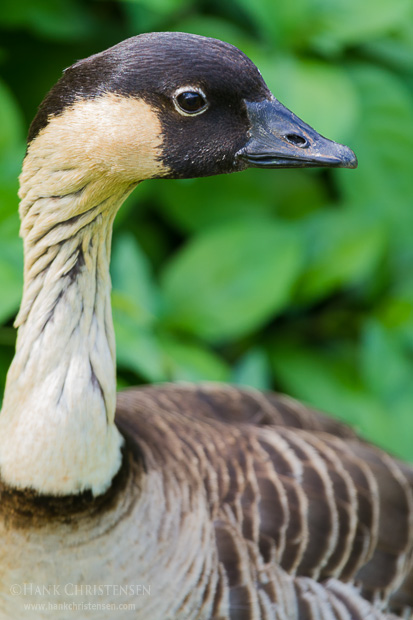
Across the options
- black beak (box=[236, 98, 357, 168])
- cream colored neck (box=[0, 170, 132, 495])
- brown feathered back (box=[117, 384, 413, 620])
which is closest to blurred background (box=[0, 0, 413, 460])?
brown feathered back (box=[117, 384, 413, 620])

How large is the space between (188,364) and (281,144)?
1341 millimetres

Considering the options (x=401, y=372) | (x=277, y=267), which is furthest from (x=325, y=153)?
(x=401, y=372)

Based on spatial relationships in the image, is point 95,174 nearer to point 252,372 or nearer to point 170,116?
point 170,116

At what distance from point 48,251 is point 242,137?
379mm

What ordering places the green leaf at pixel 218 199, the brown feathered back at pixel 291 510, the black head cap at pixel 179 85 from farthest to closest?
the green leaf at pixel 218 199, the brown feathered back at pixel 291 510, the black head cap at pixel 179 85

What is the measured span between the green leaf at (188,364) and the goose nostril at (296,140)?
4.28 ft

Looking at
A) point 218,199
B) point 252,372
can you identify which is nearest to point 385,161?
point 218,199

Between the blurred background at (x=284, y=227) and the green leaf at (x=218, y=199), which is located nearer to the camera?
the blurred background at (x=284, y=227)

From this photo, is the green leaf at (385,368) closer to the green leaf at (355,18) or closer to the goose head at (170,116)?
the green leaf at (355,18)

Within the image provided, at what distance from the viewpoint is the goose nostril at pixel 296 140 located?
4.20 ft

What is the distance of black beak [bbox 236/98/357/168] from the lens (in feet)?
4.15

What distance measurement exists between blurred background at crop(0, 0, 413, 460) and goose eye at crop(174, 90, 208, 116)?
1.17m

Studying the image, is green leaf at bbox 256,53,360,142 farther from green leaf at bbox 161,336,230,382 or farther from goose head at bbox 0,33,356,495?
goose head at bbox 0,33,356,495

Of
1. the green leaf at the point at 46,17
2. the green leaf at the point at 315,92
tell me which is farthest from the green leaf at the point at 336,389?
the green leaf at the point at 46,17
